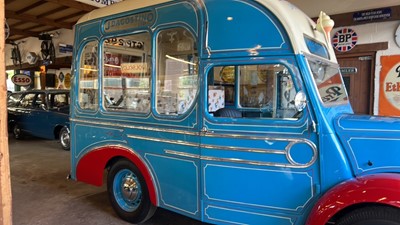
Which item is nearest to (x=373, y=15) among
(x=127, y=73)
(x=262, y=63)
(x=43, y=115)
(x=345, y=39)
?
(x=345, y=39)

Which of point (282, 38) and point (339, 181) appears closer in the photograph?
point (339, 181)

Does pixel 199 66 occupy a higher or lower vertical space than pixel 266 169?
higher

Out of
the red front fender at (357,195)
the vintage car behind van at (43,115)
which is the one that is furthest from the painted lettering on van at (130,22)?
the vintage car behind van at (43,115)

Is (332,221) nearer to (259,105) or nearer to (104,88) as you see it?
(259,105)

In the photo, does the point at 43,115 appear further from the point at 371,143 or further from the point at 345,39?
the point at 371,143

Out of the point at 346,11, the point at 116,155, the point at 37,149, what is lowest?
the point at 37,149

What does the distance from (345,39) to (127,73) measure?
4765 millimetres

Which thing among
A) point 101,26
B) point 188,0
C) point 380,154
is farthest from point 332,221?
point 101,26

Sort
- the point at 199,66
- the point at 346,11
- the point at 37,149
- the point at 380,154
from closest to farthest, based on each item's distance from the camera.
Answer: the point at 380,154 < the point at 199,66 < the point at 346,11 < the point at 37,149

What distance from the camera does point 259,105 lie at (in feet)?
9.86

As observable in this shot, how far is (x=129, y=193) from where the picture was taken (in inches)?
151

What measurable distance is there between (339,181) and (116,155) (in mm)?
2404

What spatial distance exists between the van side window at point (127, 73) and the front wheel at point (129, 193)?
2.25ft

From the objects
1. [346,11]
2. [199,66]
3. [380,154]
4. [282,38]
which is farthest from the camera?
[346,11]
